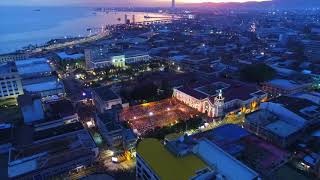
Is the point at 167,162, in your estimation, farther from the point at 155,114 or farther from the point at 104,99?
the point at 104,99

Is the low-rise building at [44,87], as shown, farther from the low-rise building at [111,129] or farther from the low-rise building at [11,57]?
the low-rise building at [11,57]

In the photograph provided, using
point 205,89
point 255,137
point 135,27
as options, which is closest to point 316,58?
point 205,89

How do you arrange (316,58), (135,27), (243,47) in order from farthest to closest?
(135,27) < (243,47) < (316,58)

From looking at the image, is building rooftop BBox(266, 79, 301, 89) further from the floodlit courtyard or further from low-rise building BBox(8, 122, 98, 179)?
low-rise building BBox(8, 122, 98, 179)

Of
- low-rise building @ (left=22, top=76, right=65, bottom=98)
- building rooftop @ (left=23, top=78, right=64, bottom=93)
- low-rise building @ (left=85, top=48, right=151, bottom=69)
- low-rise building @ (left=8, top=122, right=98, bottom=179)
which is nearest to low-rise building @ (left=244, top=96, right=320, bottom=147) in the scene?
low-rise building @ (left=8, top=122, right=98, bottom=179)

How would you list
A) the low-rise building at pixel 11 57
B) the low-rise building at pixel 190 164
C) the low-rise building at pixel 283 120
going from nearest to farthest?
the low-rise building at pixel 190 164 < the low-rise building at pixel 283 120 < the low-rise building at pixel 11 57

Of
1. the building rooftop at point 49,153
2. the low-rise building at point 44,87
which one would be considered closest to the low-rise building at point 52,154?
the building rooftop at point 49,153

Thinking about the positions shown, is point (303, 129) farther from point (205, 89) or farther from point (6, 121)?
point (6, 121)
